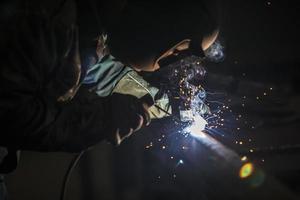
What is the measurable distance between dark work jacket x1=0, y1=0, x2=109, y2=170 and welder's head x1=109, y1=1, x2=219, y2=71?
1.06 ft

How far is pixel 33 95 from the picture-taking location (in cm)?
162

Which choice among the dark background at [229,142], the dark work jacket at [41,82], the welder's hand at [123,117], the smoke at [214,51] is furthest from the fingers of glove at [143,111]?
the smoke at [214,51]

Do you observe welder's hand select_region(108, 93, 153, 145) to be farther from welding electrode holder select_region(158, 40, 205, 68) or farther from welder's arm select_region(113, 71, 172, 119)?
welder's arm select_region(113, 71, 172, 119)

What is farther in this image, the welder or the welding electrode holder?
the welding electrode holder

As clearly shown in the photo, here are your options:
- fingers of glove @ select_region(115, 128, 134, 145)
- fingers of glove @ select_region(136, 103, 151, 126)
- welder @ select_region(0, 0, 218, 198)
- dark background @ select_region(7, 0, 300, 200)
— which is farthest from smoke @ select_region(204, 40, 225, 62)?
fingers of glove @ select_region(115, 128, 134, 145)

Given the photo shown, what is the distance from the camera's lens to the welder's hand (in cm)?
187

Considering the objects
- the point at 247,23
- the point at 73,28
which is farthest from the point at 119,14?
the point at 247,23

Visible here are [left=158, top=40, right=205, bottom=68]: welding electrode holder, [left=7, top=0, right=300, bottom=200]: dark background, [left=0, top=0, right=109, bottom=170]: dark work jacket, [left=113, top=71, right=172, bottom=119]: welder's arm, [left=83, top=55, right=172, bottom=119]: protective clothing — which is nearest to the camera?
[left=0, top=0, right=109, bottom=170]: dark work jacket

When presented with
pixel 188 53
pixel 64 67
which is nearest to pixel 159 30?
pixel 188 53

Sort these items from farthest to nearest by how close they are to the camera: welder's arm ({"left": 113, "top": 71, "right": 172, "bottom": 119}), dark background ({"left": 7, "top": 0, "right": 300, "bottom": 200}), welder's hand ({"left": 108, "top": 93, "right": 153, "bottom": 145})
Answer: dark background ({"left": 7, "top": 0, "right": 300, "bottom": 200}) < welder's arm ({"left": 113, "top": 71, "right": 172, "bottom": 119}) < welder's hand ({"left": 108, "top": 93, "right": 153, "bottom": 145})

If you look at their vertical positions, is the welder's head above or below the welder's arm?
above

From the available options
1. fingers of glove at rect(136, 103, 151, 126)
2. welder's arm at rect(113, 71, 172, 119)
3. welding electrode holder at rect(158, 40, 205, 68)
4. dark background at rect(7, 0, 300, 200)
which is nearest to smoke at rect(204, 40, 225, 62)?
dark background at rect(7, 0, 300, 200)

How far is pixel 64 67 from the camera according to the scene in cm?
173

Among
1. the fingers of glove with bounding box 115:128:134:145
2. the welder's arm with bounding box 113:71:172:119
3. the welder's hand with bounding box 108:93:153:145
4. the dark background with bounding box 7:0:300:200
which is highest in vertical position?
the welder's hand with bounding box 108:93:153:145
